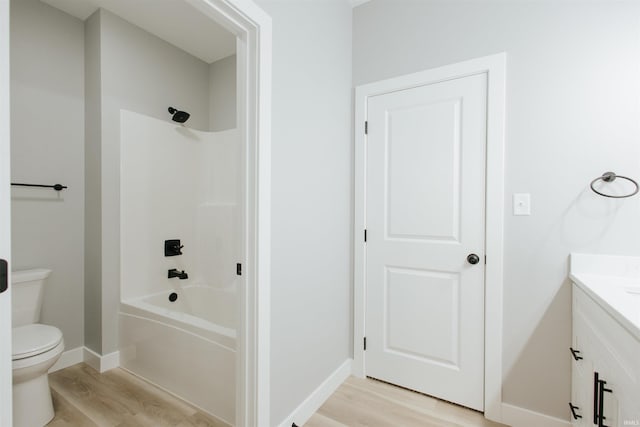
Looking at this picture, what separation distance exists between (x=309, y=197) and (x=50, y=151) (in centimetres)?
202

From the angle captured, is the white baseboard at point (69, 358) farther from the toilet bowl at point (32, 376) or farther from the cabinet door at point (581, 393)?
the cabinet door at point (581, 393)

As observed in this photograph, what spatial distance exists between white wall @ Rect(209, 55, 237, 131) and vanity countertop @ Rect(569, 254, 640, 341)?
2.77 metres

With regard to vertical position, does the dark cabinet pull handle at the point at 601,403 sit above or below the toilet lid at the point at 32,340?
above

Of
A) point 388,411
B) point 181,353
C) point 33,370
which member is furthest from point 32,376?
point 388,411

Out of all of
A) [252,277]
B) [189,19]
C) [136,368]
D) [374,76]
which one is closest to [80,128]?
[189,19]

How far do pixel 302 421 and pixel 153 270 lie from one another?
5.66 ft

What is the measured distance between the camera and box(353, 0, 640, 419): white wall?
1.42 meters

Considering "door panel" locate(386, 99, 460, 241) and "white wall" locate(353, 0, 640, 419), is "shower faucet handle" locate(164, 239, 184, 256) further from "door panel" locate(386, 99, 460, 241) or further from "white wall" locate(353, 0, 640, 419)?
"white wall" locate(353, 0, 640, 419)

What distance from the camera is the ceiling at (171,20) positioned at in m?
2.14

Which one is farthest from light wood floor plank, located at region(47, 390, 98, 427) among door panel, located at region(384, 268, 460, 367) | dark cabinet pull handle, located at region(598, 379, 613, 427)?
dark cabinet pull handle, located at region(598, 379, 613, 427)

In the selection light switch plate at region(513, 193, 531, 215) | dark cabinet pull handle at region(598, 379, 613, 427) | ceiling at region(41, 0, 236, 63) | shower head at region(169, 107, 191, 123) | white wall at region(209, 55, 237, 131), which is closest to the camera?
dark cabinet pull handle at region(598, 379, 613, 427)

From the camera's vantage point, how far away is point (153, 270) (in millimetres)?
2500

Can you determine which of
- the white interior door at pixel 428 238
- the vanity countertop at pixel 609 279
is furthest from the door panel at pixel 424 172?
the vanity countertop at pixel 609 279

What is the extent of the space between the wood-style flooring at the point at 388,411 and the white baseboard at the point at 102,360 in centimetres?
159
